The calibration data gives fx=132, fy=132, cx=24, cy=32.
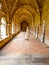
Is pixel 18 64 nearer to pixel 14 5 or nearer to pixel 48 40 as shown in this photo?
pixel 48 40

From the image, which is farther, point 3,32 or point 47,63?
point 3,32

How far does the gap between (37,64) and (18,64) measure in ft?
2.07

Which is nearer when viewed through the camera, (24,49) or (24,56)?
(24,56)

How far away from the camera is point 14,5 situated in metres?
12.5

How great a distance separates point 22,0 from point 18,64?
930 centimetres

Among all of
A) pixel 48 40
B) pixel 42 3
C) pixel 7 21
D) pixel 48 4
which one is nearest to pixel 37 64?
pixel 48 40

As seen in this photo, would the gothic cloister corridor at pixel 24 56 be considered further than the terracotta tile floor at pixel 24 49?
No

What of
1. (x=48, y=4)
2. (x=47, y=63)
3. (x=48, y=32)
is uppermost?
(x=48, y=4)

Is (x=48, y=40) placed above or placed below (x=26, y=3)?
below

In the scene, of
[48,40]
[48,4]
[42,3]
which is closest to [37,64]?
[48,40]

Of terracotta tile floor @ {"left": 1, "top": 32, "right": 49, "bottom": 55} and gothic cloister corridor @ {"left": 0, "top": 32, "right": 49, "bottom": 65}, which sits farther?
terracotta tile floor @ {"left": 1, "top": 32, "right": 49, "bottom": 55}

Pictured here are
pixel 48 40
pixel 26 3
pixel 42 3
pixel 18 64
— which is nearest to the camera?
pixel 18 64

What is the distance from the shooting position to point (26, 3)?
→ 42.4 ft

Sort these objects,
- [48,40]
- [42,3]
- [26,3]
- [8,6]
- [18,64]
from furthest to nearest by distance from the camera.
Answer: [26,3], [8,6], [42,3], [48,40], [18,64]
